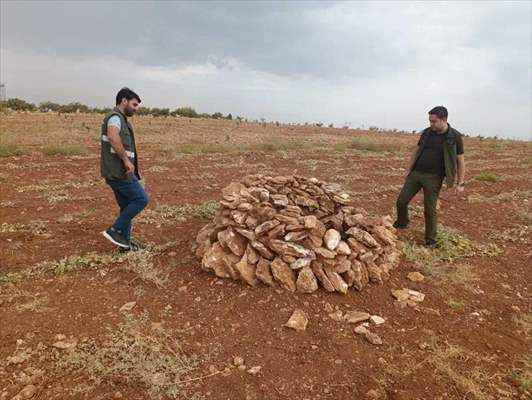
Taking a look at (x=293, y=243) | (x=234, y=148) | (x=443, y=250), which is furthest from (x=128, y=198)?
(x=234, y=148)

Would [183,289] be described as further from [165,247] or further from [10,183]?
[10,183]

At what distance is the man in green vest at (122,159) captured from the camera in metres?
4.73

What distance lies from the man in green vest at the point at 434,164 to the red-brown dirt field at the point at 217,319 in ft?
2.12

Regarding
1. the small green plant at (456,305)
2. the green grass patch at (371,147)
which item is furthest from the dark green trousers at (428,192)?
the green grass patch at (371,147)

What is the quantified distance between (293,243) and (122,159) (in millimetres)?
2148

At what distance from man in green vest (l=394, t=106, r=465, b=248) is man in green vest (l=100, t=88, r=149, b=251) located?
12.4 feet

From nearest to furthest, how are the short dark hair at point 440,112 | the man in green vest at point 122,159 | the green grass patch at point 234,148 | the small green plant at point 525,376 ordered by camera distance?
the small green plant at point 525,376 < the man in green vest at point 122,159 < the short dark hair at point 440,112 < the green grass patch at point 234,148

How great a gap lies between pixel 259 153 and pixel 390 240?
899cm

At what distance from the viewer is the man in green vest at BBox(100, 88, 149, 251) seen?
473 centimetres

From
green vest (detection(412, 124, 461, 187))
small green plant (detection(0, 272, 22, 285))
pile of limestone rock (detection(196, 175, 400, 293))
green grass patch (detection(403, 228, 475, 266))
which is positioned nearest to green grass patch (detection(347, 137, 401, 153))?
green grass patch (detection(403, 228, 475, 266))

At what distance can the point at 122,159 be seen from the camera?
4.80m

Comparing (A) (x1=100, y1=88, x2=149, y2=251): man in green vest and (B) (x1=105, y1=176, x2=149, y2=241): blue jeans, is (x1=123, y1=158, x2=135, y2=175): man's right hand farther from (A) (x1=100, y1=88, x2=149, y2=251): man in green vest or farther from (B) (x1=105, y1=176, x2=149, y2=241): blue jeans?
(B) (x1=105, y1=176, x2=149, y2=241): blue jeans

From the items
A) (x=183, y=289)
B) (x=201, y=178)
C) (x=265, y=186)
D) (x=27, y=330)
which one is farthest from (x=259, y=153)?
(x=27, y=330)

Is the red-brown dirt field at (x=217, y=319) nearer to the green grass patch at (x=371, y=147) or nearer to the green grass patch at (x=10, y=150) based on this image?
the green grass patch at (x=10, y=150)
